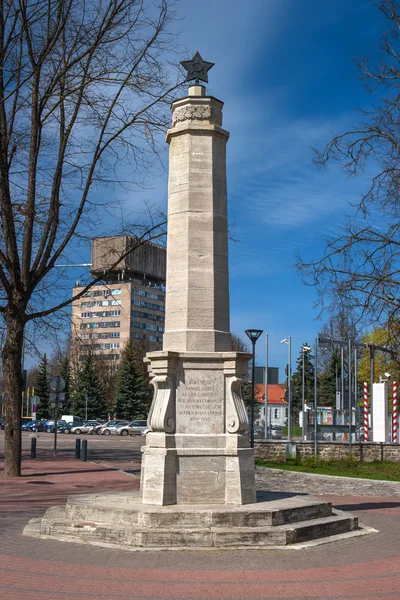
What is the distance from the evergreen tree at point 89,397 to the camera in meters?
79.0

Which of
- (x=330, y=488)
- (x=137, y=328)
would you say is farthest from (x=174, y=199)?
(x=137, y=328)

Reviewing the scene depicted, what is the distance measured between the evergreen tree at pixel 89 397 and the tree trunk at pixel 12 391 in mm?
58986

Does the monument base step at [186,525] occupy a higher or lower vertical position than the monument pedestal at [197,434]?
lower

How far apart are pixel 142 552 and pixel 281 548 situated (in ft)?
6.39

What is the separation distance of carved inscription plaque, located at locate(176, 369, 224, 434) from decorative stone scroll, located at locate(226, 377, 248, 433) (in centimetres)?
12

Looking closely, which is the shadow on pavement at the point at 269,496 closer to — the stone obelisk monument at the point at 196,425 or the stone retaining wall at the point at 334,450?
the stone obelisk monument at the point at 196,425

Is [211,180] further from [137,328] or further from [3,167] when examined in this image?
[137,328]

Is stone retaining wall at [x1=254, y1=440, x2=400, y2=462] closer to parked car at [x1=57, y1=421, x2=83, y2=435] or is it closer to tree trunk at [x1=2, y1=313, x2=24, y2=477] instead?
Result: tree trunk at [x1=2, y1=313, x2=24, y2=477]

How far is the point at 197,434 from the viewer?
1118 cm

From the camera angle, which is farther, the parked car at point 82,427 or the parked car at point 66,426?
the parked car at point 66,426

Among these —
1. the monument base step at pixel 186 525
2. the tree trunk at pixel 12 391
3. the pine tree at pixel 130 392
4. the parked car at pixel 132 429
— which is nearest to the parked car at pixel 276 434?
the parked car at pixel 132 429

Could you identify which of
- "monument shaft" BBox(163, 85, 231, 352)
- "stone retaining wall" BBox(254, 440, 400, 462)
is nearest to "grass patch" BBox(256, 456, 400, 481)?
"stone retaining wall" BBox(254, 440, 400, 462)

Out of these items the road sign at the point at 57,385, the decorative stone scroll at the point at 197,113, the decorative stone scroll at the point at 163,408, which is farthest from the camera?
the road sign at the point at 57,385

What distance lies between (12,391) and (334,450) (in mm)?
12925
